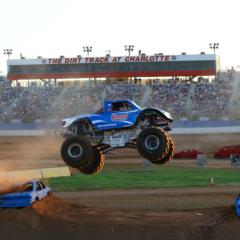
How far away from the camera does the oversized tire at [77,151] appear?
17609mm

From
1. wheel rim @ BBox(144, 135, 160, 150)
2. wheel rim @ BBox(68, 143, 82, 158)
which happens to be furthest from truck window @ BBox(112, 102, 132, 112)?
wheel rim @ BBox(68, 143, 82, 158)

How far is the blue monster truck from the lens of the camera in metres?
17.7

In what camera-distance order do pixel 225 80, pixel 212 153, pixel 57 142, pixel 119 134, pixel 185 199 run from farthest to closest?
pixel 225 80 → pixel 212 153 → pixel 57 142 → pixel 185 199 → pixel 119 134

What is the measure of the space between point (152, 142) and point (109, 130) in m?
1.86

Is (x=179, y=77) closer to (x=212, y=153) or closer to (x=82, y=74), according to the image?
(x=82, y=74)

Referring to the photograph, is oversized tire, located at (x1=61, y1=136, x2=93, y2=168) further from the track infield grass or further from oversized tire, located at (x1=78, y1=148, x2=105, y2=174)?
the track infield grass

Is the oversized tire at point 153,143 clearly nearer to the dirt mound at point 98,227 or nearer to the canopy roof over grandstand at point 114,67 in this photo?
the dirt mound at point 98,227

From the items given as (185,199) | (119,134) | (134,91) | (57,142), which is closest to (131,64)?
(134,91)

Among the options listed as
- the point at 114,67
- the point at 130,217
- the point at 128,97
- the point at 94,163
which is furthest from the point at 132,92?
the point at 94,163

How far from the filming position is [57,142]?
1658 inches

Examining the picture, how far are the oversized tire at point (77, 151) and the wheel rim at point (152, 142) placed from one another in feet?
5.87

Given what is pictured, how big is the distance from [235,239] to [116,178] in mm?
19761

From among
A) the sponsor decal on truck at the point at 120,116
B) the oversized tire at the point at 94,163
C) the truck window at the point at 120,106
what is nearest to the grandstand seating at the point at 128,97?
the oversized tire at the point at 94,163

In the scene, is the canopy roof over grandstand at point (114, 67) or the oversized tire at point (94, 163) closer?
the oversized tire at point (94, 163)
